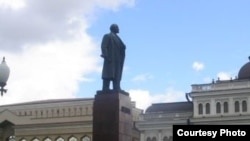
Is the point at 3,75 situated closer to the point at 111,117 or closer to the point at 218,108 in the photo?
the point at 111,117

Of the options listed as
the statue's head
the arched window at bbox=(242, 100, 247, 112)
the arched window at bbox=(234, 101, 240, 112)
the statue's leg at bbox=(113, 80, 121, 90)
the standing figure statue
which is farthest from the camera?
the arched window at bbox=(234, 101, 240, 112)

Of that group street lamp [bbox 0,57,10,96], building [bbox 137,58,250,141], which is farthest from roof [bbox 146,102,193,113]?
street lamp [bbox 0,57,10,96]

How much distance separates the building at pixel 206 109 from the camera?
66.6 metres

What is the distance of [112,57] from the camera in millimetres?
19328

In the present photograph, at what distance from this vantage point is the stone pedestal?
715 inches

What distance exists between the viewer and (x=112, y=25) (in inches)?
773

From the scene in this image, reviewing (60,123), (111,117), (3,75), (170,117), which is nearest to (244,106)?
(170,117)

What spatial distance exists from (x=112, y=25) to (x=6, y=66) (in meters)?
6.81

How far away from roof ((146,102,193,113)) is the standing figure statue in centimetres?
5136

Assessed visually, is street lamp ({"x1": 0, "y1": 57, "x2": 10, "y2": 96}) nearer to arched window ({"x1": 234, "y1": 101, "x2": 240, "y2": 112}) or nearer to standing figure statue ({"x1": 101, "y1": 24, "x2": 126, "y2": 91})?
standing figure statue ({"x1": 101, "y1": 24, "x2": 126, "y2": 91})

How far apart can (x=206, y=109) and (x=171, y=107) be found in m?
4.98

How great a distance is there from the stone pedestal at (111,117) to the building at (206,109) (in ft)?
159

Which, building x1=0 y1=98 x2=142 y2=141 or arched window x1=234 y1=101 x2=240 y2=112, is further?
building x1=0 y1=98 x2=142 y2=141

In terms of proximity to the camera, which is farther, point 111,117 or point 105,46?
point 105,46
